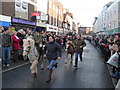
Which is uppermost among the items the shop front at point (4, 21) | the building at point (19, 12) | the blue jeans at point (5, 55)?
Answer: the building at point (19, 12)

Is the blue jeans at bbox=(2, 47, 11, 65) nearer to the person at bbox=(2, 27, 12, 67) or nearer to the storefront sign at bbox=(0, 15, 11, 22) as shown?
the person at bbox=(2, 27, 12, 67)

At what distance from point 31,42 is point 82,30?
15344cm

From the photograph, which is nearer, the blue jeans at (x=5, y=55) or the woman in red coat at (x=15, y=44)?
the blue jeans at (x=5, y=55)

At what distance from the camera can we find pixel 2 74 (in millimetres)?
7961

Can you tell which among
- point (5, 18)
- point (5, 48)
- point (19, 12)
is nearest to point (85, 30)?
point (19, 12)

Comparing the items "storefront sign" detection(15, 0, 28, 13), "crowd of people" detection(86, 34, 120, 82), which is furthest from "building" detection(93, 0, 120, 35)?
"crowd of people" detection(86, 34, 120, 82)

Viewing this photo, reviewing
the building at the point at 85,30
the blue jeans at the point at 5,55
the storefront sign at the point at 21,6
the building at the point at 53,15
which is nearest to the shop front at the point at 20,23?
the storefront sign at the point at 21,6

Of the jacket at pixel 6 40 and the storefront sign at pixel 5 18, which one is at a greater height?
the storefront sign at pixel 5 18

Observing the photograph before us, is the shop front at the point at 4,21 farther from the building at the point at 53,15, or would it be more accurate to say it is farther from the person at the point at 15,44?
the building at the point at 53,15

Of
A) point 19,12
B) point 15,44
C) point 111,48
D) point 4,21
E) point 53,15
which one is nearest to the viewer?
point 111,48

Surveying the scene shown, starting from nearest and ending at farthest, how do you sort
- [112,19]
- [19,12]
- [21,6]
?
[19,12] < [21,6] < [112,19]

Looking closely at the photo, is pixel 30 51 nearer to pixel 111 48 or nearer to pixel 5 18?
pixel 111 48

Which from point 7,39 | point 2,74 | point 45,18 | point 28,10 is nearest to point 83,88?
point 2,74

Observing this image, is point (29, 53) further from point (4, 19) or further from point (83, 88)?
point (4, 19)
